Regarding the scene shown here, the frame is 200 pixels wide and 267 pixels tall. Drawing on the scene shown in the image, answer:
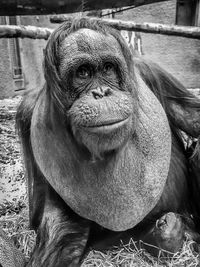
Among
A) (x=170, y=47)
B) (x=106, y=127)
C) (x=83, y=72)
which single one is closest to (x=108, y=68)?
(x=83, y=72)

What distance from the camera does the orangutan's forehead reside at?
1.14 meters

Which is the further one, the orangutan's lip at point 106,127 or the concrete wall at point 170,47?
the concrete wall at point 170,47

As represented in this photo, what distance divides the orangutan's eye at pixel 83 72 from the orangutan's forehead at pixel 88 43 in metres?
0.05

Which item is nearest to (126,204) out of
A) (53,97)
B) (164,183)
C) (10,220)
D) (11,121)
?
(164,183)

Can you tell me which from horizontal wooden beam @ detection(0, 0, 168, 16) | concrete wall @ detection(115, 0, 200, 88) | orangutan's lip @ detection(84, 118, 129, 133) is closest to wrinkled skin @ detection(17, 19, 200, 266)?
orangutan's lip @ detection(84, 118, 129, 133)

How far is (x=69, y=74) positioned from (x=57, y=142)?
261mm

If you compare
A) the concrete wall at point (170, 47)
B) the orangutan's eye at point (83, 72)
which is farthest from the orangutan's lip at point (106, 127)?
the concrete wall at point (170, 47)

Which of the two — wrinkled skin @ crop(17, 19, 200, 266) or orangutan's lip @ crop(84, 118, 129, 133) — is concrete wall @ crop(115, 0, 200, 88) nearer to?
wrinkled skin @ crop(17, 19, 200, 266)

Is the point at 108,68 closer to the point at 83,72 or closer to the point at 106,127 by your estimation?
the point at 83,72

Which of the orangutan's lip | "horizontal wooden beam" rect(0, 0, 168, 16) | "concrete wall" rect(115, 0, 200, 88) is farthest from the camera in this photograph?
"concrete wall" rect(115, 0, 200, 88)

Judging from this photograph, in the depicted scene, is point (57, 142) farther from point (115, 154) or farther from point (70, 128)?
point (115, 154)

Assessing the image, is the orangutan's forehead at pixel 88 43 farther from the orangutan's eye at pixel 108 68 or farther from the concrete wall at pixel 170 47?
the concrete wall at pixel 170 47

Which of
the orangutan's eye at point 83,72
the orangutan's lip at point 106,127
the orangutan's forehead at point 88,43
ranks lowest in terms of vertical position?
the orangutan's lip at point 106,127

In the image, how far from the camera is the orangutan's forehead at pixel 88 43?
1.14m
